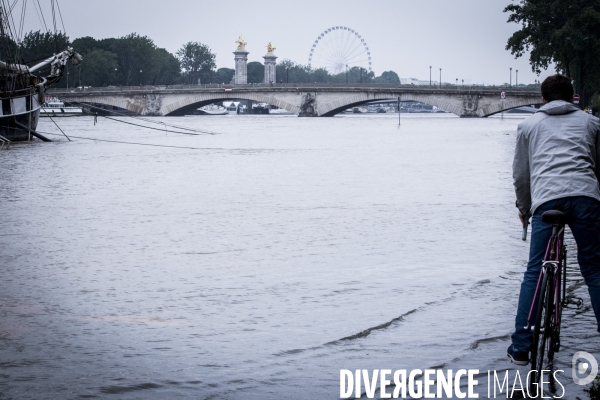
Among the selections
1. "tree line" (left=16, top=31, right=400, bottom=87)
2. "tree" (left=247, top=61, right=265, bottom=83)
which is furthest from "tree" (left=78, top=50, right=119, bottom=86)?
"tree" (left=247, top=61, right=265, bottom=83)

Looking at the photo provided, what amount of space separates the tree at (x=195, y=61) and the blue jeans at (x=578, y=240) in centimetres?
16167

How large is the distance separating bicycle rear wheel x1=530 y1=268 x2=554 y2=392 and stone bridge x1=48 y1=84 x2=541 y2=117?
8731cm

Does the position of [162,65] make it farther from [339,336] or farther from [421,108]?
[339,336]

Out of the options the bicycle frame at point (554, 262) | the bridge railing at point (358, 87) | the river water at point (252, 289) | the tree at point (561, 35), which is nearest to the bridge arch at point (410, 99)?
the bridge railing at point (358, 87)

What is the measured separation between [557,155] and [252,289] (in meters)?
3.49

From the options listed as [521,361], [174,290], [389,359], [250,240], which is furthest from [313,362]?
[250,240]

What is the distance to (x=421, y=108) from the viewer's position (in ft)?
654

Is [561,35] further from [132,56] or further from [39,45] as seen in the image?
[132,56]

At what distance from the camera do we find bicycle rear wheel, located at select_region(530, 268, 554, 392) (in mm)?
4711

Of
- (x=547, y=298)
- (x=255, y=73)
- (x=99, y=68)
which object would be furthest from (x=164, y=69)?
(x=547, y=298)

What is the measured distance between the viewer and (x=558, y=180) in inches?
198

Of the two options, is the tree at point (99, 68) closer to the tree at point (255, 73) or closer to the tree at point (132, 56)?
the tree at point (132, 56)

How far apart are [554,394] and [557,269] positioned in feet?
1.99

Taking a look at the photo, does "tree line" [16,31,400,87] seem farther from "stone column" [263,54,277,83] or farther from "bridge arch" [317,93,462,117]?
"bridge arch" [317,93,462,117]
